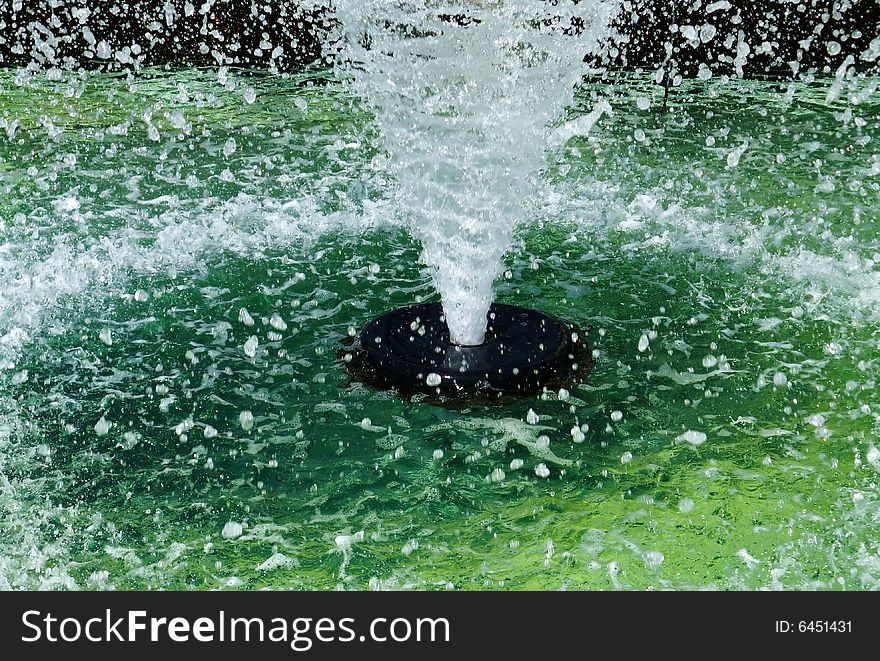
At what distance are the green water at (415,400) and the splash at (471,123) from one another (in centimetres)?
71

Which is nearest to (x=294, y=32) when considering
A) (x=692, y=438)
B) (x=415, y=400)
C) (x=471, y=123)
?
(x=471, y=123)

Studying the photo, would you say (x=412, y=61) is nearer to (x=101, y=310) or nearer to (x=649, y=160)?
(x=101, y=310)

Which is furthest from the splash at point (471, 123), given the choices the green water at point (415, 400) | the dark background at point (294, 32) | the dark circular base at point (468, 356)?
the dark background at point (294, 32)

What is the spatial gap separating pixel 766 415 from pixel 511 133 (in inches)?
75.5

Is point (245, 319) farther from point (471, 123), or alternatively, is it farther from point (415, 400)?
point (471, 123)

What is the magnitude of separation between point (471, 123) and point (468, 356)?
1256 mm

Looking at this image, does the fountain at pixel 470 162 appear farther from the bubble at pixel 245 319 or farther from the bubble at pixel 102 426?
the bubble at pixel 102 426

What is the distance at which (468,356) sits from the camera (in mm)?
4871

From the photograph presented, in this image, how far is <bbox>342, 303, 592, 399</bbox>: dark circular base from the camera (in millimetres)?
4750

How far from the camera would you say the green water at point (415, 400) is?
11.9 feet

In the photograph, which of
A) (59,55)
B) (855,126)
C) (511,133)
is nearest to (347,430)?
(511,133)

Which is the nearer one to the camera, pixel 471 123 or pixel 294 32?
pixel 471 123

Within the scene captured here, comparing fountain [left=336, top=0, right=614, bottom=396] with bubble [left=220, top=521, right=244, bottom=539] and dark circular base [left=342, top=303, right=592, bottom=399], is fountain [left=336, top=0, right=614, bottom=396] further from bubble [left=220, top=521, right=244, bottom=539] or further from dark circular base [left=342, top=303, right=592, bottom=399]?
bubble [left=220, top=521, right=244, bottom=539]

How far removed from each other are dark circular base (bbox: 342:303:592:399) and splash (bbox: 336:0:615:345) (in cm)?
15
